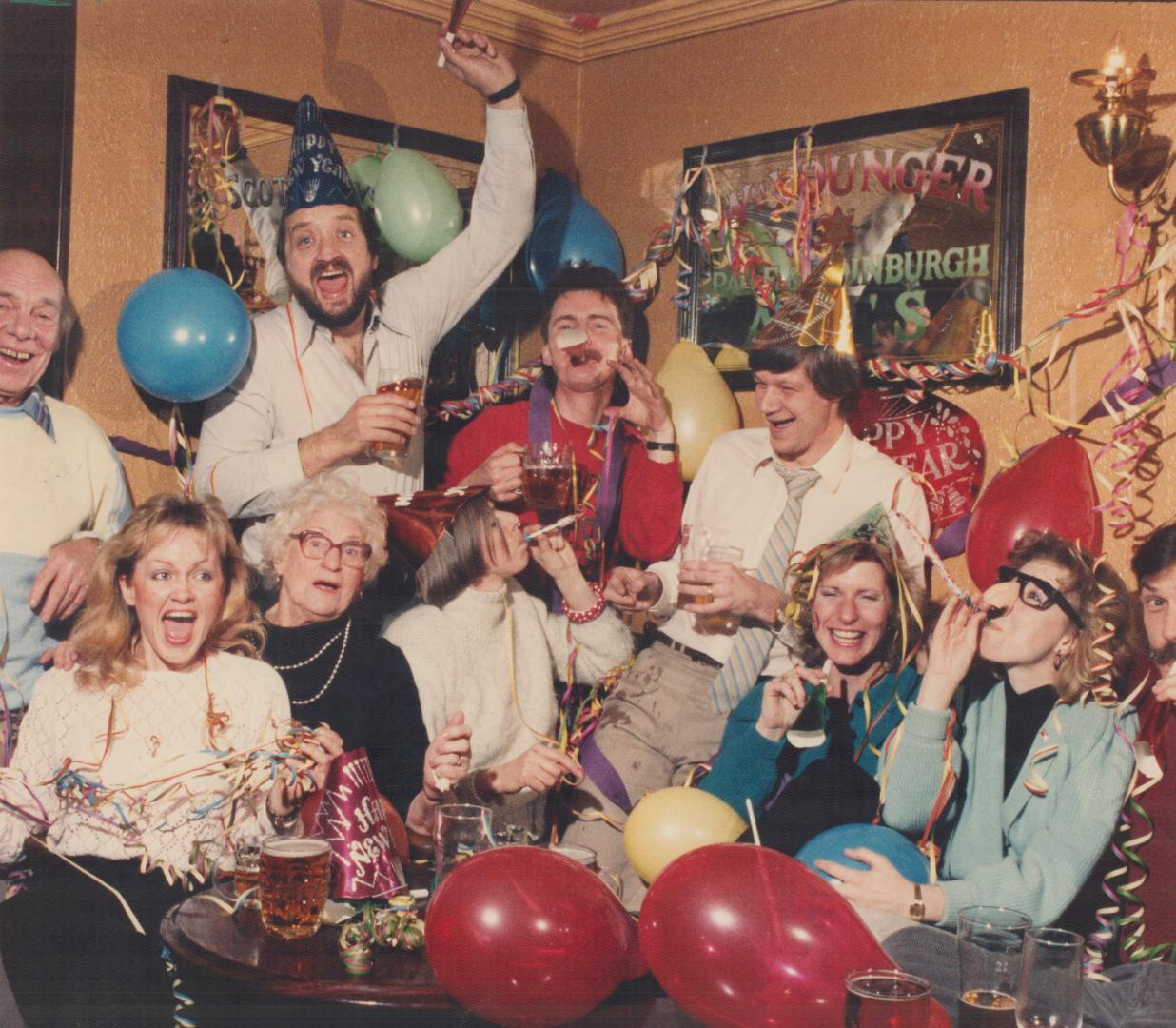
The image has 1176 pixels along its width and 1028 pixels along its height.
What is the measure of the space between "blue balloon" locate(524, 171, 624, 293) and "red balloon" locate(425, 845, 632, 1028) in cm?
177

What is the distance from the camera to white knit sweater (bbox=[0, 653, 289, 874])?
264 cm

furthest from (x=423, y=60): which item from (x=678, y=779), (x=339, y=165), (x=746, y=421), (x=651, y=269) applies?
(x=678, y=779)

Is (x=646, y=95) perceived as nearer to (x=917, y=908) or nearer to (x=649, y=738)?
(x=649, y=738)

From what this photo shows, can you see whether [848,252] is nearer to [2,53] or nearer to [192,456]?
[192,456]

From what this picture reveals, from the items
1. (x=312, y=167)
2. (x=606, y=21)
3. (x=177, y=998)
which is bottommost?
(x=177, y=998)

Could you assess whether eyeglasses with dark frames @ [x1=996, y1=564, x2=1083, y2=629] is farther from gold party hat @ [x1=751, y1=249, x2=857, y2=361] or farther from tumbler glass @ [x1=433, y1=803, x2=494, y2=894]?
tumbler glass @ [x1=433, y1=803, x2=494, y2=894]

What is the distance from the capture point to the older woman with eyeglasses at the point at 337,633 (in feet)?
9.48

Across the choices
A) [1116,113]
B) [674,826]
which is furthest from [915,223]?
[674,826]

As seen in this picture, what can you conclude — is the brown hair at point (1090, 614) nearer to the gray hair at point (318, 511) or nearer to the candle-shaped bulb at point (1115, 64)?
the candle-shaped bulb at point (1115, 64)

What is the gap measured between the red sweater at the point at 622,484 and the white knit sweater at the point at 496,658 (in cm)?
17

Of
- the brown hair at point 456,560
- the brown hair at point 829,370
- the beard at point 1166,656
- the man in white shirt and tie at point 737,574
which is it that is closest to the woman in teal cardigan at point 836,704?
the man in white shirt and tie at point 737,574

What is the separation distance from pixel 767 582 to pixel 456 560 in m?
0.71

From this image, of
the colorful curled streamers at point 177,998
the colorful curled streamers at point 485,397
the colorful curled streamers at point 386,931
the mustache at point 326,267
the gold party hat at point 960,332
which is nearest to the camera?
the colorful curled streamers at point 386,931

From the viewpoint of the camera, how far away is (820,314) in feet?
9.90
